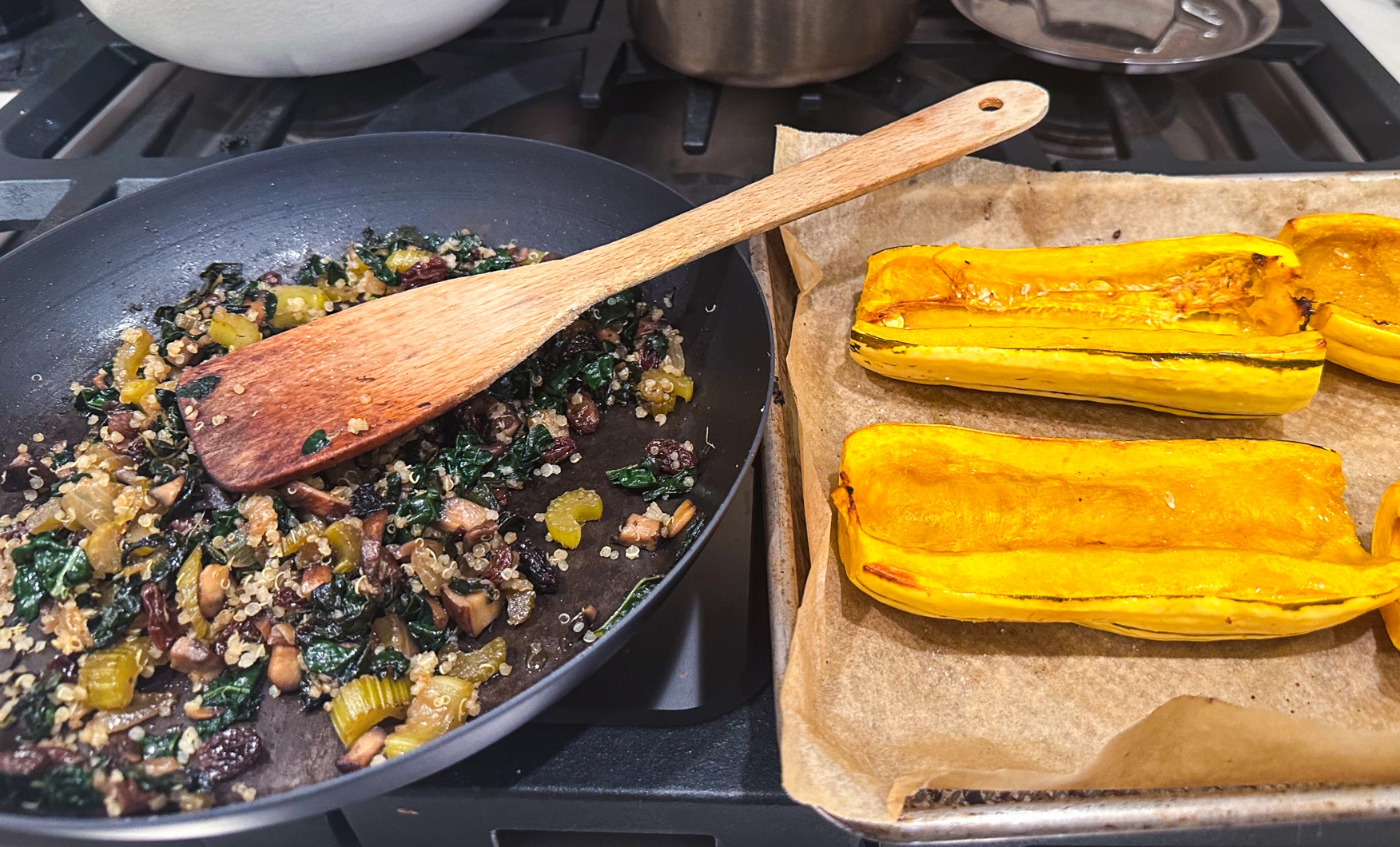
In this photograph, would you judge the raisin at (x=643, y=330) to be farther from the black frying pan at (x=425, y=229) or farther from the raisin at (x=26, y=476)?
the raisin at (x=26, y=476)

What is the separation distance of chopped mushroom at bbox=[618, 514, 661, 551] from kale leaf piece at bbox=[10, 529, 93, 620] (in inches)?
21.1

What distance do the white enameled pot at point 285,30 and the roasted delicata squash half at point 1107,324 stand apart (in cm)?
83

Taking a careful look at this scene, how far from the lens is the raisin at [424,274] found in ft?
3.67

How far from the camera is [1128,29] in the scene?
1534 millimetres

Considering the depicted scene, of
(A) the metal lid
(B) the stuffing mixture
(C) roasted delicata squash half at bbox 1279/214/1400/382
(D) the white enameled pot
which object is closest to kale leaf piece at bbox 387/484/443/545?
(B) the stuffing mixture

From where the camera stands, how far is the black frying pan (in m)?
0.79

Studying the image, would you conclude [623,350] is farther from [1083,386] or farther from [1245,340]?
[1245,340]

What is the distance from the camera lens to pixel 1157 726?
27.8 inches

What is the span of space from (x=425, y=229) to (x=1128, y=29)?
1304 mm

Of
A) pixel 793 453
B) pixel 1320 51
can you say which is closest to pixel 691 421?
pixel 793 453

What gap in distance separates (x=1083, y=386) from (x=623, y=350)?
57cm

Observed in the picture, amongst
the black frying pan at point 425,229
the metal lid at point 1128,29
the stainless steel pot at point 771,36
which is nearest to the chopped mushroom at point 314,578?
the black frying pan at point 425,229

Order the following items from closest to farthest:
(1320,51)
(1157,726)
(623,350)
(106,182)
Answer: (1157,726), (623,350), (106,182), (1320,51)

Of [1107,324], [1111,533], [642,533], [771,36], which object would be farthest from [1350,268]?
[642,533]
